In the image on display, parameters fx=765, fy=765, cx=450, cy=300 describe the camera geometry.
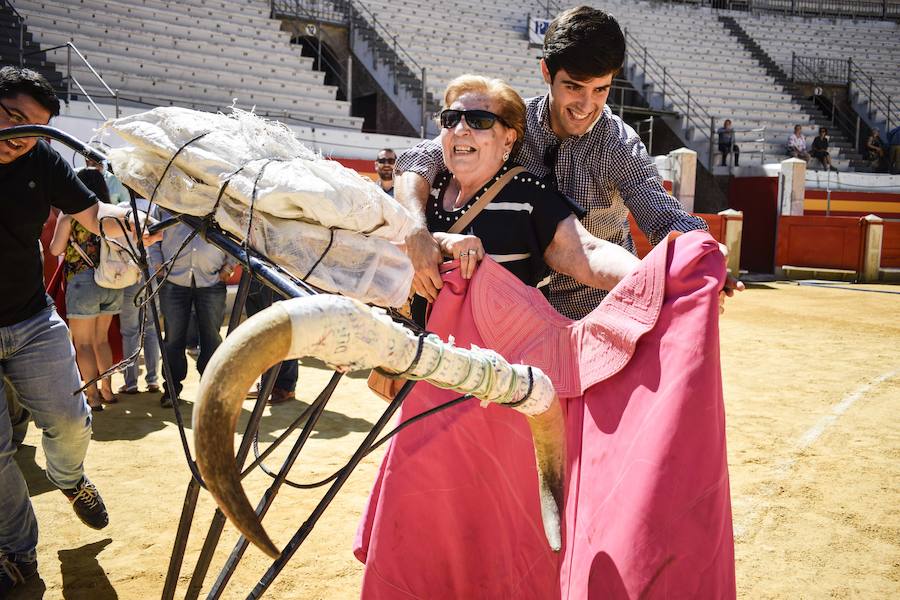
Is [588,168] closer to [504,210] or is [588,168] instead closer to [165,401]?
[504,210]

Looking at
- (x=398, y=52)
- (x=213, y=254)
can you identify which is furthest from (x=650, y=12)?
(x=213, y=254)

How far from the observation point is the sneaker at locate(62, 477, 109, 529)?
2.78m

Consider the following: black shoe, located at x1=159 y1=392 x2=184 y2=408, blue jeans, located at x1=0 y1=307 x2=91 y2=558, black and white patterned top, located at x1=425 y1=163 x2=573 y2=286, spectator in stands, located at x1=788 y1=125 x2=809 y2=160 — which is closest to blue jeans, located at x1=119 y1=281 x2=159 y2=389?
black shoe, located at x1=159 y1=392 x2=184 y2=408

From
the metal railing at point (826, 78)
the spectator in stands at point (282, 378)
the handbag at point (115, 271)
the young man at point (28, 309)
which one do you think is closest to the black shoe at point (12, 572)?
the young man at point (28, 309)

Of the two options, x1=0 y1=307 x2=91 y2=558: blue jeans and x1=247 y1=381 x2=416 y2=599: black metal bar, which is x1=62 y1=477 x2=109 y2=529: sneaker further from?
x1=247 y1=381 x2=416 y2=599: black metal bar

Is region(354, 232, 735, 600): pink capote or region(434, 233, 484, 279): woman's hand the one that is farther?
region(434, 233, 484, 279): woman's hand

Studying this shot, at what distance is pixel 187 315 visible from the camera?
4.93 metres

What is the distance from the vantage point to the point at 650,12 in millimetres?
23375

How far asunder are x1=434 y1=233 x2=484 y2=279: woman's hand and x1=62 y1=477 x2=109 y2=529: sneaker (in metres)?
1.75

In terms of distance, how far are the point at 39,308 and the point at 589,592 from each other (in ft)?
6.54

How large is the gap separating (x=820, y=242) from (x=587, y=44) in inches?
557

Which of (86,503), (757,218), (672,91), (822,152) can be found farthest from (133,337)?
(672,91)

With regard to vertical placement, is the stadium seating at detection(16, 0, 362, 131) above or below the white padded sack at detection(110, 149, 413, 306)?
above

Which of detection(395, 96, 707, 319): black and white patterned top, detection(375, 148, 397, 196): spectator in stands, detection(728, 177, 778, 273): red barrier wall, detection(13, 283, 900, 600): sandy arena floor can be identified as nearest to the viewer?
detection(395, 96, 707, 319): black and white patterned top
